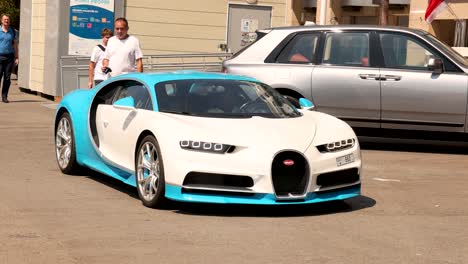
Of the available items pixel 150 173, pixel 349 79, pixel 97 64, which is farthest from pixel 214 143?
pixel 97 64

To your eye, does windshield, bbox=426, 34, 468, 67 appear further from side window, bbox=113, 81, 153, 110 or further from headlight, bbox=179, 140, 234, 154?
headlight, bbox=179, 140, 234, 154

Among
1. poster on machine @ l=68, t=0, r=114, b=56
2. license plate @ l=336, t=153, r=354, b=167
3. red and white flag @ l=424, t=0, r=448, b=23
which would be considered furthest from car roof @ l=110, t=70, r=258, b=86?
poster on machine @ l=68, t=0, r=114, b=56

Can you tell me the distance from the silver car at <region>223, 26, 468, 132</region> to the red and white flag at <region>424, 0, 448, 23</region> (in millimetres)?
5340

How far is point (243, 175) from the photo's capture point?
26.3 ft

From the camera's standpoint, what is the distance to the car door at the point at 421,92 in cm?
1293

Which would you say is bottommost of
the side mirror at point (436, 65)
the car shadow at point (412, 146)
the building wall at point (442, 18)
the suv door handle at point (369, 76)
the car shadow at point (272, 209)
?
the car shadow at point (412, 146)

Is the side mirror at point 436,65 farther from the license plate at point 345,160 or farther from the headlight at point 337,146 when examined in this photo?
the license plate at point 345,160

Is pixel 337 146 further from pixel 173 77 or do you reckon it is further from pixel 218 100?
pixel 173 77

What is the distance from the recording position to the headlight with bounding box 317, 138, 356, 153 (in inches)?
332

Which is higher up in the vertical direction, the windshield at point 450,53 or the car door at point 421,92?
the windshield at point 450,53

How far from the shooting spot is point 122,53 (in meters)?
13.8

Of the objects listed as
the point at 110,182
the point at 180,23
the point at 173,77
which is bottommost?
the point at 110,182

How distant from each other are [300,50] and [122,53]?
249 cm

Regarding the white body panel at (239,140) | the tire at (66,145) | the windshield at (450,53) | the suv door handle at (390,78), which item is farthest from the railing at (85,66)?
the white body panel at (239,140)
